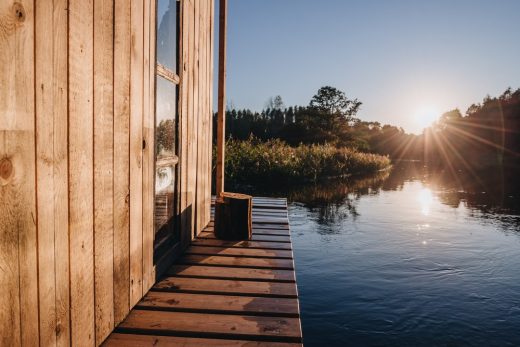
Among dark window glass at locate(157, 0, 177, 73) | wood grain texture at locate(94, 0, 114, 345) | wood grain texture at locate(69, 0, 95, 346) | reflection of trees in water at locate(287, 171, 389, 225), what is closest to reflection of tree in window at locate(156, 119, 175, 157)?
dark window glass at locate(157, 0, 177, 73)

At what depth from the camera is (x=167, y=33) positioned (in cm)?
294

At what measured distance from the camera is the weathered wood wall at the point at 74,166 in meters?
1.19

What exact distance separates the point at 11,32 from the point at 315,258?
534cm

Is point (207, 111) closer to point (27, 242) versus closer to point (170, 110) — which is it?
point (170, 110)

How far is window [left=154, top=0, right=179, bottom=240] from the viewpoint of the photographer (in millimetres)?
2740

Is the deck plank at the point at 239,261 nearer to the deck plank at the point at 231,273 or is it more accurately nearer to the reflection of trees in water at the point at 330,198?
the deck plank at the point at 231,273

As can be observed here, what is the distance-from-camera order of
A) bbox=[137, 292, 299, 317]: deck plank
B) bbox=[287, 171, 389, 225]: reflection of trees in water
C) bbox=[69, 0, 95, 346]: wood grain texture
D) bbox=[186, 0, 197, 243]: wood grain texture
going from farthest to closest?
bbox=[287, 171, 389, 225]: reflection of trees in water
bbox=[186, 0, 197, 243]: wood grain texture
bbox=[137, 292, 299, 317]: deck plank
bbox=[69, 0, 95, 346]: wood grain texture

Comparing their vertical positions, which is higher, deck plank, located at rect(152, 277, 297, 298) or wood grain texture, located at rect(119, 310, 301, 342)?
deck plank, located at rect(152, 277, 297, 298)

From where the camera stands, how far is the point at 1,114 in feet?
3.69

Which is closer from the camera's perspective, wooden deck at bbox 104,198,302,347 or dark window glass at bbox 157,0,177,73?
wooden deck at bbox 104,198,302,347

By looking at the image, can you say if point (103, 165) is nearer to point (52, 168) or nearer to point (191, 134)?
point (52, 168)

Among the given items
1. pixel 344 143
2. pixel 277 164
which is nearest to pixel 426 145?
pixel 344 143

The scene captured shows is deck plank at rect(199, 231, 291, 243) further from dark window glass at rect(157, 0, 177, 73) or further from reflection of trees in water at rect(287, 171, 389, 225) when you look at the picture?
reflection of trees in water at rect(287, 171, 389, 225)

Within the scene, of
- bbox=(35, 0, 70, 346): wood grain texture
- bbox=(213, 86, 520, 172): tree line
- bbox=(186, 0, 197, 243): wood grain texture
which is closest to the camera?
bbox=(35, 0, 70, 346): wood grain texture
